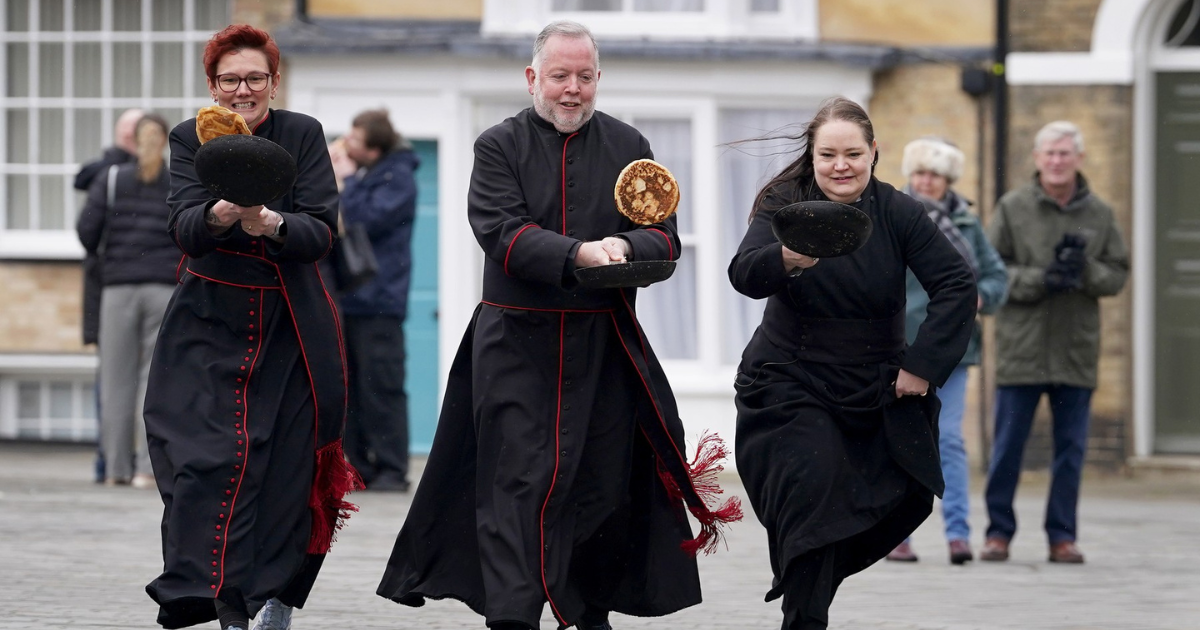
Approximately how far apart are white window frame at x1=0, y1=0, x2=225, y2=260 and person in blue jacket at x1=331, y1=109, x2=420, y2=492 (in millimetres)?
3643

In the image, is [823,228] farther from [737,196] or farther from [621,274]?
[737,196]

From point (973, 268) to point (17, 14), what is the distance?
862 cm

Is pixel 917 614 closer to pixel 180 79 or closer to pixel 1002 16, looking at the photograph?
pixel 1002 16

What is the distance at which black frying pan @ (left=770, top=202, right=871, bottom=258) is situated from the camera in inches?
207

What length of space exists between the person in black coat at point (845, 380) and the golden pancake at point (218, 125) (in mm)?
1540

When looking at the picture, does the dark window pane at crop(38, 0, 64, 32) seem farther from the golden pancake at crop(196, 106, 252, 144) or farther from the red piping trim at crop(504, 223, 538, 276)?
the red piping trim at crop(504, 223, 538, 276)

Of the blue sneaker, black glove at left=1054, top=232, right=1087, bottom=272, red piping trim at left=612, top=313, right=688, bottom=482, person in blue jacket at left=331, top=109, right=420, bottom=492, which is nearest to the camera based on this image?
red piping trim at left=612, top=313, right=688, bottom=482

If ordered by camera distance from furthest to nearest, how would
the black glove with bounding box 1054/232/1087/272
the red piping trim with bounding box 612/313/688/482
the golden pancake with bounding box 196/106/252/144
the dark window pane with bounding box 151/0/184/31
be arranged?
the dark window pane with bounding box 151/0/184/31 < the black glove with bounding box 1054/232/1087/272 < the red piping trim with bounding box 612/313/688/482 < the golden pancake with bounding box 196/106/252/144

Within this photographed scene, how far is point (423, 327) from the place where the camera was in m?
13.5

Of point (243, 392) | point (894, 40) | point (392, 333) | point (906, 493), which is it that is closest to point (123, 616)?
point (243, 392)

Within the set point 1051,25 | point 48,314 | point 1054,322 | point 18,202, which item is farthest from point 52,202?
point 1054,322

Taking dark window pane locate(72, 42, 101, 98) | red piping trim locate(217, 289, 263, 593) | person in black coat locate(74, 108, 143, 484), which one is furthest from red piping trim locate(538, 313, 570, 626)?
dark window pane locate(72, 42, 101, 98)

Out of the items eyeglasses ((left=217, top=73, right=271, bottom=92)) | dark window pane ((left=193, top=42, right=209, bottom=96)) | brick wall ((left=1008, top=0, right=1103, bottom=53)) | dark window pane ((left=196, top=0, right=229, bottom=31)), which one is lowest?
eyeglasses ((left=217, top=73, right=271, bottom=92))

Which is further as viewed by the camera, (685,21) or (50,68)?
(50,68)
